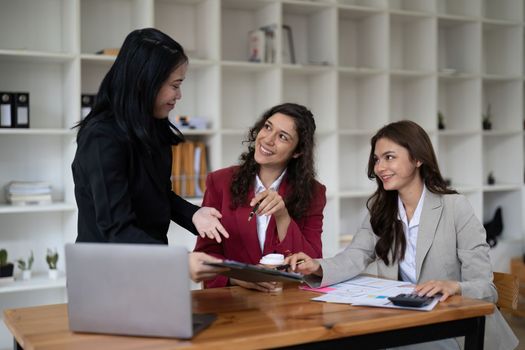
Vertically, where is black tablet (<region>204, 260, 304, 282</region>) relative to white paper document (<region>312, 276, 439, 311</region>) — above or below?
Answer: above

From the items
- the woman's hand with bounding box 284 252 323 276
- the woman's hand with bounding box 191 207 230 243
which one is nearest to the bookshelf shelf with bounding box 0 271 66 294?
the woman's hand with bounding box 191 207 230 243

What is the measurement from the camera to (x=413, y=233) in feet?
8.50

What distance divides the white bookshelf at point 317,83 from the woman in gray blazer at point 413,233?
189 centimetres

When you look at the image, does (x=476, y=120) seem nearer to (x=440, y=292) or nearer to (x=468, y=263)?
(x=468, y=263)

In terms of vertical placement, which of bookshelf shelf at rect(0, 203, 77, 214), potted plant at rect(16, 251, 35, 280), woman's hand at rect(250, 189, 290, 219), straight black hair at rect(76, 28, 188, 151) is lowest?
potted plant at rect(16, 251, 35, 280)

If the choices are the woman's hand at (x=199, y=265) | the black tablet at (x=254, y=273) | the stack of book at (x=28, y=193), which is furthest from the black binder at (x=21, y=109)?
the woman's hand at (x=199, y=265)

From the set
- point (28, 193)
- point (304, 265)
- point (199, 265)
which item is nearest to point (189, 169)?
point (28, 193)

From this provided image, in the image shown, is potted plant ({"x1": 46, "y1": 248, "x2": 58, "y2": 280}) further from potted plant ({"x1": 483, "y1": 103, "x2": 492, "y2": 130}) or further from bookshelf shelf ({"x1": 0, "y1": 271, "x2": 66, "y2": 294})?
potted plant ({"x1": 483, "y1": 103, "x2": 492, "y2": 130})

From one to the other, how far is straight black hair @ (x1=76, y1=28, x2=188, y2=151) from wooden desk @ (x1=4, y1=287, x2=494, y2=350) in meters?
0.54

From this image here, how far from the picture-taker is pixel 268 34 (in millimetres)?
4625

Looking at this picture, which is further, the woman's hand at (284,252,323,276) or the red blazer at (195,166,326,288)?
the red blazer at (195,166,326,288)

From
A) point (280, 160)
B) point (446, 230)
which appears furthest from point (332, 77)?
point (446, 230)

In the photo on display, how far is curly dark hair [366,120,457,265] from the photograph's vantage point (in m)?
2.57

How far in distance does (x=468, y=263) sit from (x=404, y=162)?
17.7 inches
